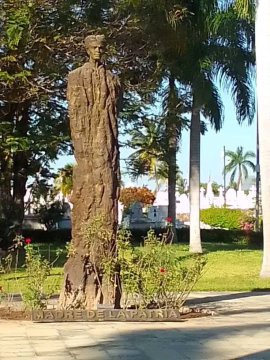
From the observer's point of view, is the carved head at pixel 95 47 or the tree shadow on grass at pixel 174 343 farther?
the carved head at pixel 95 47

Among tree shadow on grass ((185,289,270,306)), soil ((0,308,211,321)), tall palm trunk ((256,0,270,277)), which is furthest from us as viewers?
tall palm trunk ((256,0,270,277))

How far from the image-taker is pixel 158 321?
10.6 m

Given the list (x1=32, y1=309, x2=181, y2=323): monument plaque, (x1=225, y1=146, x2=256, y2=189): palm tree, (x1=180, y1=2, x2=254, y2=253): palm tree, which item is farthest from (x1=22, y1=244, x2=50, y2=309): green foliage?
(x1=225, y1=146, x2=256, y2=189): palm tree

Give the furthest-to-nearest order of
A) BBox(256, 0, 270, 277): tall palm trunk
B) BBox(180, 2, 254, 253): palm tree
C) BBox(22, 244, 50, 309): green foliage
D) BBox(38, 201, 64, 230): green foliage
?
BBox(38, 201, 64, 230): green foliage < BBox(180, 2, 254, 253): palm tree < BBox(256, 0, 270, 277): tall palm trunk < BBox(22, 244, 50, 309): green foliage

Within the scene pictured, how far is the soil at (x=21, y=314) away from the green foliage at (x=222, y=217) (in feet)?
124

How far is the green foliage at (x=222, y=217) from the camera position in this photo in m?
49.8

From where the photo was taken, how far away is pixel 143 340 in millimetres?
8828

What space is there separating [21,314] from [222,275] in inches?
425

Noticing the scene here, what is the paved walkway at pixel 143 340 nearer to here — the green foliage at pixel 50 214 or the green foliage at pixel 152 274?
the green foliage at pixel 152 274

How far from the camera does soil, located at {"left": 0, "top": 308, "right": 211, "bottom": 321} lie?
35.5 feet

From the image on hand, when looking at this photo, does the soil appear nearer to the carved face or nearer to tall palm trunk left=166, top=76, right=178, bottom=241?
the carved face

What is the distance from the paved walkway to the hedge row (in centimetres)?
2548

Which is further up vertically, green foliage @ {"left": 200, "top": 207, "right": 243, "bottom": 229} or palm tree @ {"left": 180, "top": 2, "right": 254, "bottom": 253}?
palm tree @ {"left": 180, "top": 2, "right": 254, "bottom": 253}

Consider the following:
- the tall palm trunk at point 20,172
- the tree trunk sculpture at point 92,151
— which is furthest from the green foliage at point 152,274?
the tall palm trunk at point 20,172
